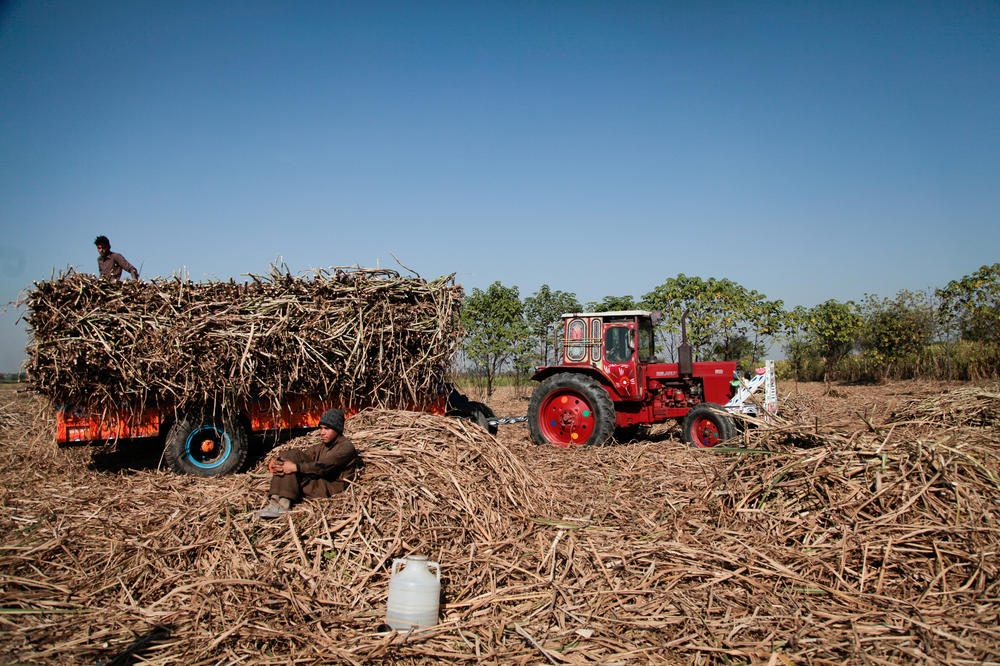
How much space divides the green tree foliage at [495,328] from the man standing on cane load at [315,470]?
1258 centimetres

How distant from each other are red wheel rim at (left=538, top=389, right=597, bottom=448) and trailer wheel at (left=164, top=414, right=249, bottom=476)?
4.52 meters

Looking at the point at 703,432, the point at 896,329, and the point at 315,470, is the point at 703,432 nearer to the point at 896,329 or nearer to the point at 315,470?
the point at 315,470

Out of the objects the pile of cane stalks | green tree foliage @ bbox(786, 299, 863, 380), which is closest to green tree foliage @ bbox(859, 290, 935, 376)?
green tree foliage @ bbox(786, 299, 863, 380)

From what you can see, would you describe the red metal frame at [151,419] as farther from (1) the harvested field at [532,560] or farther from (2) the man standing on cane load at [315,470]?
(2) the man standing on cane load at [315,470]

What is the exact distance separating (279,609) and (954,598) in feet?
13.5

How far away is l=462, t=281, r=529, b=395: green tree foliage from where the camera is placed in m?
17.5

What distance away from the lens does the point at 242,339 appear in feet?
21.0

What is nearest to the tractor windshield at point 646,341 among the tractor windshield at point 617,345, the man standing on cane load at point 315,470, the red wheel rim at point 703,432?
the tractor windshield at point 617,345

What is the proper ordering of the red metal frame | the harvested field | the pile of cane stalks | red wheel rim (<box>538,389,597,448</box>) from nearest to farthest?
the harvested field → the pile of cane stalks → the red metal frame → red wheel rim (<box>538,389,597,448</box>)

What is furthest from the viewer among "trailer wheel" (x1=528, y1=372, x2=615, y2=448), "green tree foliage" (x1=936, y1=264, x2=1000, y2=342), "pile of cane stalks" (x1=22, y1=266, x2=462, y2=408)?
"green tree foliage" (x1=936, y1=264, x2=1000, y2=342)

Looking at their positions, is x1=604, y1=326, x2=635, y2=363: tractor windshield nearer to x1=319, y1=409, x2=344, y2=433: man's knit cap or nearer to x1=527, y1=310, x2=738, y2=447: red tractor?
x1=527, y1=310, x2=738, y2=447: red tractor

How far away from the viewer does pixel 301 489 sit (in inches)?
182

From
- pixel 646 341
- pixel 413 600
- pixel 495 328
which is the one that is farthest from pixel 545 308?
pixel 413 600

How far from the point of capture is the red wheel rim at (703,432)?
846 cm
